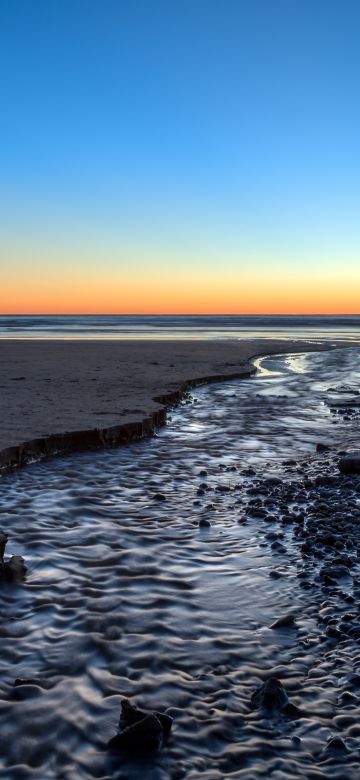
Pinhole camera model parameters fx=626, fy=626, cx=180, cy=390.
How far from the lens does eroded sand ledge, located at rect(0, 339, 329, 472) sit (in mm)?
9727

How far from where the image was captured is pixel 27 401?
13094 mm

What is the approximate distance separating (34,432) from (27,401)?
3.54 meters

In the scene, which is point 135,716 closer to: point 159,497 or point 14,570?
point 14,570

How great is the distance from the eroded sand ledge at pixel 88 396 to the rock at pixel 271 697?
5.60 metres

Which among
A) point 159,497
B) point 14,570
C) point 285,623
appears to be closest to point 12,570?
point 14,570

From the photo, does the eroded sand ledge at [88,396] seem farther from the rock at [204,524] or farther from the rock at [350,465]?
the rock at [350,465]

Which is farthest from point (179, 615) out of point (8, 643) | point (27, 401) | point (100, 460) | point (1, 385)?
point (1, 385)

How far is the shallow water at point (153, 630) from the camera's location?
321cm

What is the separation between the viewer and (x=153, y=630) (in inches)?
174

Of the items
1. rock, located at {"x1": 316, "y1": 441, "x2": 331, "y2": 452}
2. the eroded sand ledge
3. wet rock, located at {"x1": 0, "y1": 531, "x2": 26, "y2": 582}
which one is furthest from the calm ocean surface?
wet rock, located at {"x1": 0, "y1": 531, "x2": 26, "y2": 582}

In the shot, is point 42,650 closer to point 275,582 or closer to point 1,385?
point 275,582

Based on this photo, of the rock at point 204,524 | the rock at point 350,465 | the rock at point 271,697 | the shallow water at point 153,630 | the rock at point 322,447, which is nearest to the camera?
the shallow water at point 153,630

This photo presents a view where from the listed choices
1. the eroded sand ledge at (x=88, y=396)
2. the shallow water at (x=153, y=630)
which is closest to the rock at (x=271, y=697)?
the shallow water at (x=153, y=630)

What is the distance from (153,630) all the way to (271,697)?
1.11 metres
